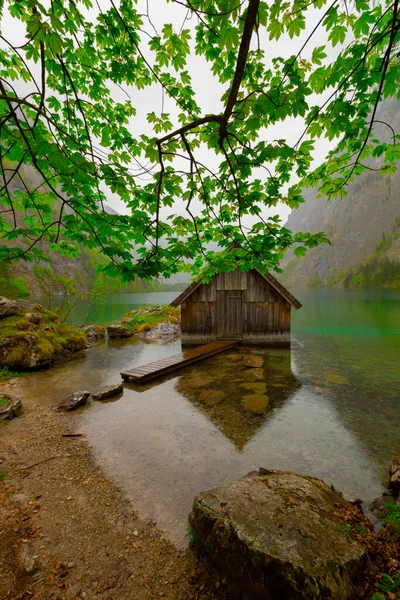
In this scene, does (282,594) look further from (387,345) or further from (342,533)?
(387,345)

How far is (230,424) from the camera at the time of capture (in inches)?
296

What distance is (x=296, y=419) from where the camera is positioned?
8.02 meters

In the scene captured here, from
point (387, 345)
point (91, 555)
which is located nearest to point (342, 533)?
point (91, 555)

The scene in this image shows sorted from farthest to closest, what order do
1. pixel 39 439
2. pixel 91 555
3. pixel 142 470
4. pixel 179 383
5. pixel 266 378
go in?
pixel 266 378, pixel 179 383, pixel 39 439, pixel 142 470, pixel 91 555

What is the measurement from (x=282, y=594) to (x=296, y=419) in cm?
593

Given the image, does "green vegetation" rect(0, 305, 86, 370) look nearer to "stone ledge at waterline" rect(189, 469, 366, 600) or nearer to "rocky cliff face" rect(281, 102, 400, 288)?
"stone ledge at waterline" rect(189, 469, 366, 600)

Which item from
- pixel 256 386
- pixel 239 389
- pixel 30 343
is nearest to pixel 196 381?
pixel 239 389

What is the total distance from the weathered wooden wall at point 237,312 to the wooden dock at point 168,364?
5.40ft

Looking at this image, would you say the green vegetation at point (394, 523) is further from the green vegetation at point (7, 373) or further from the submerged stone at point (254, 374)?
the green vegetation at point (7, 373)

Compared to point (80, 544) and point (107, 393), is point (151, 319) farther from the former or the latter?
point (80, 544)

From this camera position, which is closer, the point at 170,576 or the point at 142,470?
the point at 170,576

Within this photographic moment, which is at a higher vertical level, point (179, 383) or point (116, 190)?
point (116, 190)

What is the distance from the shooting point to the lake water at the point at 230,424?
17.5ft

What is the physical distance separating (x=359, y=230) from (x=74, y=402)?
19568cm
